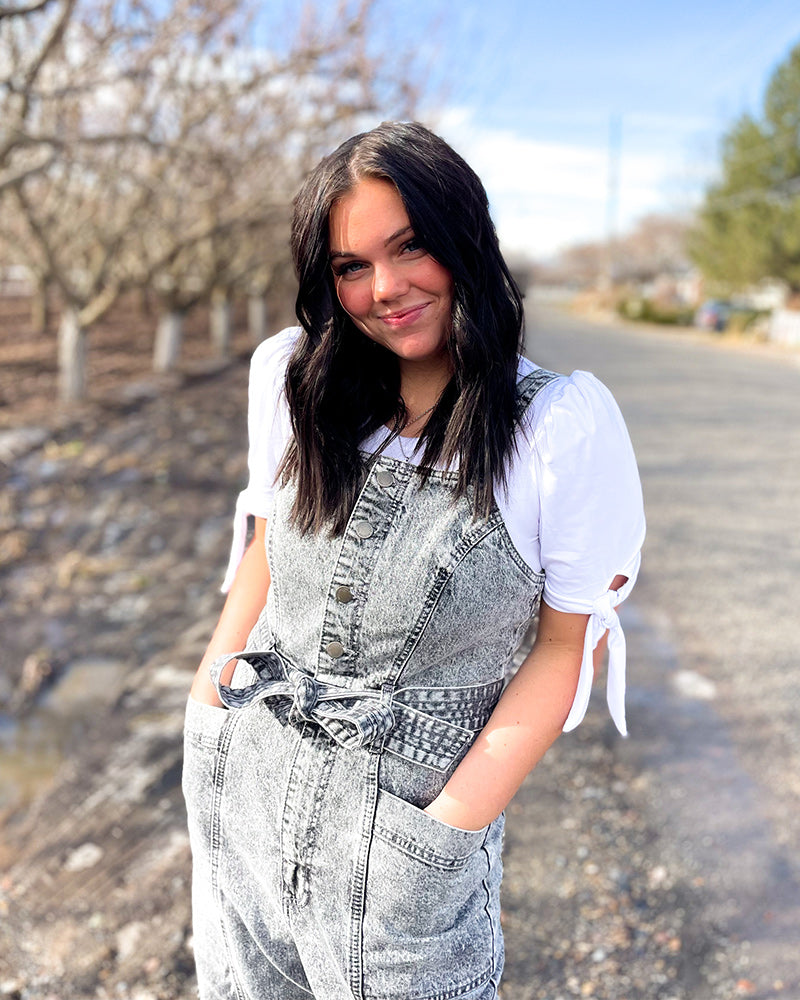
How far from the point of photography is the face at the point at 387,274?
48.0 inches

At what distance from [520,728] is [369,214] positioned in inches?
28.5

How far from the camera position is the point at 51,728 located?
3.85 metres

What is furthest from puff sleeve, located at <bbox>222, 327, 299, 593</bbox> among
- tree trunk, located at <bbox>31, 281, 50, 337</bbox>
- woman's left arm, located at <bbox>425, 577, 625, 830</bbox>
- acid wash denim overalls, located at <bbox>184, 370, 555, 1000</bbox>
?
tree trunk, located at <bbox>31, 281, 50, 337</bbox>

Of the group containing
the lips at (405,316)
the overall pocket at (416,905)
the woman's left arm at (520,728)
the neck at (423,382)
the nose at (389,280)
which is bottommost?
the overall pocket at (416,905)

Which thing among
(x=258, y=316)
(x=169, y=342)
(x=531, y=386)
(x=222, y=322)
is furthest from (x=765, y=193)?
(x=531, y=386)

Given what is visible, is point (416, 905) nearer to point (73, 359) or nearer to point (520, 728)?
point (520, 728)

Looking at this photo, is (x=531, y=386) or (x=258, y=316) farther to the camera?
(x=258, y=316)

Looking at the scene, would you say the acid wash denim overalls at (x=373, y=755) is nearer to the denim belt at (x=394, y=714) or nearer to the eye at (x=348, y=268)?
the denim belt at (x=394, y=714)

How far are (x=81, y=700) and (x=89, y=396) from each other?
27.0 feet

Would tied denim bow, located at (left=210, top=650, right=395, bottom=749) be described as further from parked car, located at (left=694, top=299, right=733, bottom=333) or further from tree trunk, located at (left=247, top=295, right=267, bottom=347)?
parked car, located at (left=694, top=299, right=733, bottom=333)

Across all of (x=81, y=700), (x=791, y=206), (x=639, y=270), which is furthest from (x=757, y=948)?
(x=639, y=270)

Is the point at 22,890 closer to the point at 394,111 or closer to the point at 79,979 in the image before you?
the point at 79,979

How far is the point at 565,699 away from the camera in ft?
4.22

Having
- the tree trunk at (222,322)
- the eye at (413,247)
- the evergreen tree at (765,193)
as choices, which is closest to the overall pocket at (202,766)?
the eye at (413,247)
